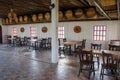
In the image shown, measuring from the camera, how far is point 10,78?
13.9ft

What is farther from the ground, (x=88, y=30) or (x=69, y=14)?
(x=69, y=14)

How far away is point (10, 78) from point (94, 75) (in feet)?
8.71

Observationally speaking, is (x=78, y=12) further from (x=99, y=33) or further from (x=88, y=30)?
(x=99, y=33)

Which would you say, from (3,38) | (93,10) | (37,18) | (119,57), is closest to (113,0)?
(119,57)

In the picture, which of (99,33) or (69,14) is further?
(99,33)

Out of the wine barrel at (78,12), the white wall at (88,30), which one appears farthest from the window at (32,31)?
the wine barrel at (78,12)

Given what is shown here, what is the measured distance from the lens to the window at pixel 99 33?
357 inches

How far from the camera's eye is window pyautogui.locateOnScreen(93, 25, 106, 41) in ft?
29.8

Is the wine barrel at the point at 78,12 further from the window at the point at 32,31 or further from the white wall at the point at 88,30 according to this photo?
the window at the point at 32,31

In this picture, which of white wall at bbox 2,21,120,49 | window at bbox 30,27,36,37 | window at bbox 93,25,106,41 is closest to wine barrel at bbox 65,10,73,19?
white wall at bbox 2,21,120,49

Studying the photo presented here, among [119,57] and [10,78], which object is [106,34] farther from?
[10,78]

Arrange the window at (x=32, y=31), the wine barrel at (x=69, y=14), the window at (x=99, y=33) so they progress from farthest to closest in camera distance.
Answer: the window at (x=32, y=31) < the window at (x=99, y=33) < the wine barrel at (x=69, y=14)

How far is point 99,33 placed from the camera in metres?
9.21

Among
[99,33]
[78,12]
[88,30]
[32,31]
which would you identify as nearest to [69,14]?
[78,12]
